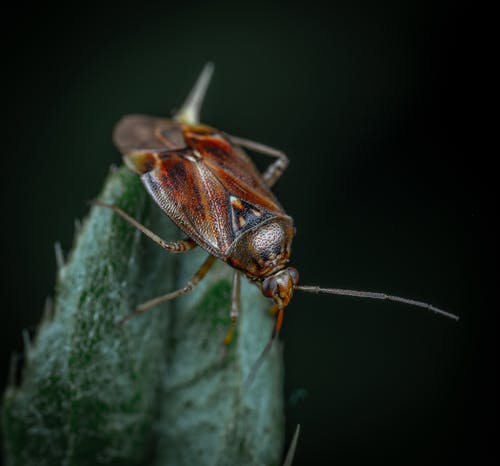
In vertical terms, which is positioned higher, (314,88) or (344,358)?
(314,88)

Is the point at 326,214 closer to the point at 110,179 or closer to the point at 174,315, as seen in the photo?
the point at 174,315

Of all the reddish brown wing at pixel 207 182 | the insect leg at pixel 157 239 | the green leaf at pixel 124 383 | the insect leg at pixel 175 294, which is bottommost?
the green leaf at pixel 124 383

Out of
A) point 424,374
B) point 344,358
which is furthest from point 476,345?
point 344,358

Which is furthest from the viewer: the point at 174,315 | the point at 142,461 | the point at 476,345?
the point at 476,345

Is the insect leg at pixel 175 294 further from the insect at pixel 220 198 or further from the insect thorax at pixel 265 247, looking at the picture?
the insect thorax at pixel 265 247

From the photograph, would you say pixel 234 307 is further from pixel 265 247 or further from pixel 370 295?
pixel 370 295

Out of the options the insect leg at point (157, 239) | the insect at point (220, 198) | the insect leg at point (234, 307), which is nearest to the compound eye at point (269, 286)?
the insect at point (220, 198)

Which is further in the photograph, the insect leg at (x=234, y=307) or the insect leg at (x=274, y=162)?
the insect leg at (x=274, y=162)
